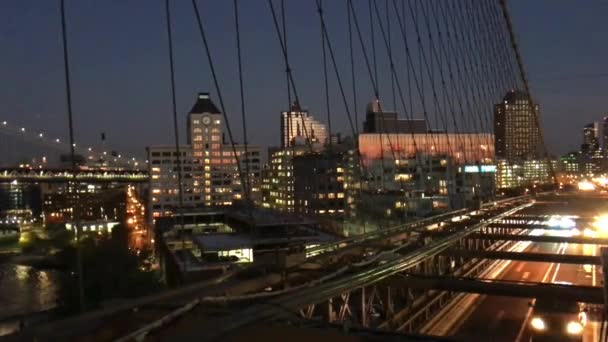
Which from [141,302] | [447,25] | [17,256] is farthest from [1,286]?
[141,302]

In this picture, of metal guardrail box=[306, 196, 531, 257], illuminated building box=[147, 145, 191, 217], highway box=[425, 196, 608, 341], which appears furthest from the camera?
illuminated building box=[147, 145, 191, 217]

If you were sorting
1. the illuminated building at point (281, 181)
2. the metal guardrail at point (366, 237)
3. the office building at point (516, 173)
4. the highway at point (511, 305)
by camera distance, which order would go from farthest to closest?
the illuminated building at point (281, 181) → the office building at point (516, 173) → the highway at point (511, 305) → the metal guardrail at point (366, 237)

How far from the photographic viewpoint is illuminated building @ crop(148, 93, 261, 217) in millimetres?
54500

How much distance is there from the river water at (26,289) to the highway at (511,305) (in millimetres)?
21891

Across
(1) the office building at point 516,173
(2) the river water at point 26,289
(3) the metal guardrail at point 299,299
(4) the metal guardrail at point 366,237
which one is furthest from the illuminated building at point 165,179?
(3) the metal guardrail at point 299,299

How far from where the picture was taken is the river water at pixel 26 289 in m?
29.5

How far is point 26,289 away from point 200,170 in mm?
24496

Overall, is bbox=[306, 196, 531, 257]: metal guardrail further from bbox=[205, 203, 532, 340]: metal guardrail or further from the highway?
the highway

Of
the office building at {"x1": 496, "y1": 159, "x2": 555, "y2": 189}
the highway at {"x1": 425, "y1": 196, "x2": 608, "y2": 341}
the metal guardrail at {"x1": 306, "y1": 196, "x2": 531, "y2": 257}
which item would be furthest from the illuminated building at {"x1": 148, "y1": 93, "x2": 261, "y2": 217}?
the metal guardrail at {"x1": 306, "y1": 196, "x2": 531, "y2": 257}

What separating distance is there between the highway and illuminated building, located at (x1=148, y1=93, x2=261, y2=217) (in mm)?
37884

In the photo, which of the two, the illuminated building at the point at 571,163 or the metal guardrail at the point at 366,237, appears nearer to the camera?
the metal guardrail at the point at 366,237

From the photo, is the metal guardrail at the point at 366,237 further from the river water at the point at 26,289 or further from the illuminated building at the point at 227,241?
the river water at the point at 26,289

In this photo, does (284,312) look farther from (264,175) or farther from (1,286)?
(264,175)

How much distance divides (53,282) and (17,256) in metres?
14.7
